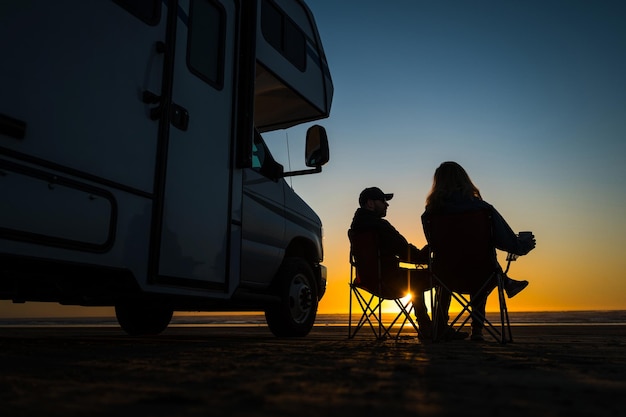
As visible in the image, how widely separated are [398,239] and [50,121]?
3.11 meters

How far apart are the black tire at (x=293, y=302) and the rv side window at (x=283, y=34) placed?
1940 millimetres

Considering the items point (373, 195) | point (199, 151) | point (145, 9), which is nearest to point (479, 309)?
point (373, 195)

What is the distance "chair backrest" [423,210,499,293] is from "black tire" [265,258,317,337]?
56.6 inches

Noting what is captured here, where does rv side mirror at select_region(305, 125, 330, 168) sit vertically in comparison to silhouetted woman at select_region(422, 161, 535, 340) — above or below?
above

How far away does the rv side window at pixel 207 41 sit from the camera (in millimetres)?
3621

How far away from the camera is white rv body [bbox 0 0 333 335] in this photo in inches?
97.0

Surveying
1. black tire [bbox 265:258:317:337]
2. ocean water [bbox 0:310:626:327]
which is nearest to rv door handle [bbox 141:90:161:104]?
black tire [bbox 265:258:317:337]

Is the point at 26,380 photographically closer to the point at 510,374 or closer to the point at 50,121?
the point at 50,121

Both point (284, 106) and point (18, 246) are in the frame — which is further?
point (284, 106)

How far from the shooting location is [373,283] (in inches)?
191

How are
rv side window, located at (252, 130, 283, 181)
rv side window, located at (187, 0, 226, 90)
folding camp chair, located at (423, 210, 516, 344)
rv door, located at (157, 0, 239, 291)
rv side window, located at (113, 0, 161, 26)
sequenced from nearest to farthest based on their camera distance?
rv side window, located at (113, 0, 161, 26)
rv door, located at (157, 0, 239, 291)
rv side window, located at (187, 0, 226, 90)
folding camp chair, located at (423, 210, 516, 344)
rv side window, located at (252, 130, 283, 181)

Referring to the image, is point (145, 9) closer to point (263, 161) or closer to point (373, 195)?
point (263, 161)

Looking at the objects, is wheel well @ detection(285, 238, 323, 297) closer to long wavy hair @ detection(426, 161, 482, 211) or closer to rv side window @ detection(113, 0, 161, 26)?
long wavy hair @ detection(426, 161, 482, 211)

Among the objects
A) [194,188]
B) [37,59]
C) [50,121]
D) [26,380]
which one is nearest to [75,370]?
[26,380]
